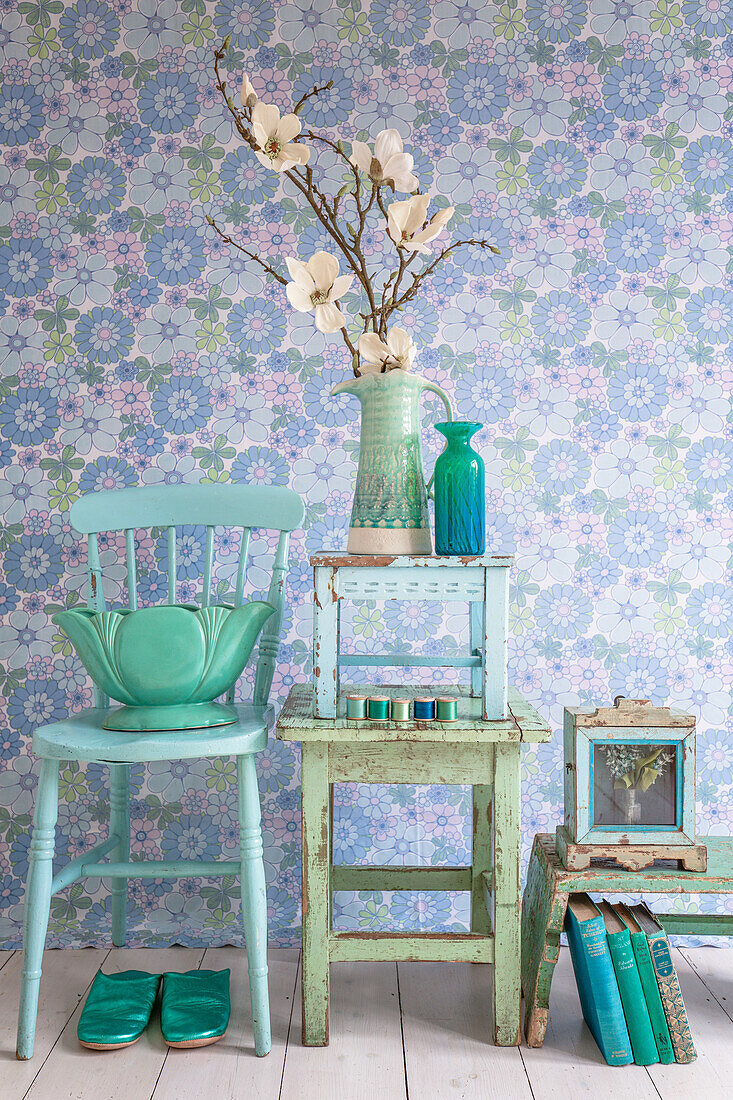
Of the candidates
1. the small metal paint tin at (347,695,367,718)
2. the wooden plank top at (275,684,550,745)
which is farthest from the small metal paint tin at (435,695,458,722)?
the small metal paint tin at (347,695,367,718)

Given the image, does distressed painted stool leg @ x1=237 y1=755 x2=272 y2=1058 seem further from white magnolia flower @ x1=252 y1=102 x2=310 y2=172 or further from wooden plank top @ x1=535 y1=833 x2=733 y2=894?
white magnolia flower @ x1=252 y1=102 x2=310 y2=172

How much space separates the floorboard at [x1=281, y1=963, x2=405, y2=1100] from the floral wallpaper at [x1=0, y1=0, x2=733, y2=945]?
0.78ft

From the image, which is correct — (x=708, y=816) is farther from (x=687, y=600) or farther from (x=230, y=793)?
(x=230, y=793)

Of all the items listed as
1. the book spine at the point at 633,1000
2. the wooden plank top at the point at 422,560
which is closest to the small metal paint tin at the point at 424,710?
the wooden plank top at the point at 422,560

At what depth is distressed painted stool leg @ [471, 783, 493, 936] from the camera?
1680 mm

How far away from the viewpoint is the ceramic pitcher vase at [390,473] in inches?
58.1

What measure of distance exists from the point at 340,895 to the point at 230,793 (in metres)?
0.32

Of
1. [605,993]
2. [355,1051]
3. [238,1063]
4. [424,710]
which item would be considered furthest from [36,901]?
[605,993]

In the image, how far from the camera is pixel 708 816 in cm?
186

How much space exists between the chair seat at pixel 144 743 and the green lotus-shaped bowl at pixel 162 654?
36 millimetres

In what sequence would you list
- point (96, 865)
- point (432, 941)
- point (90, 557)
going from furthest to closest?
point (90, 557), point (96, 865), point (432, 941)

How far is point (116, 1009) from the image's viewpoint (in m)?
1.50

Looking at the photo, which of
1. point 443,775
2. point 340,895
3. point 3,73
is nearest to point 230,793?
point 340,895

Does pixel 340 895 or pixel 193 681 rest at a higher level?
pixel 193 681
